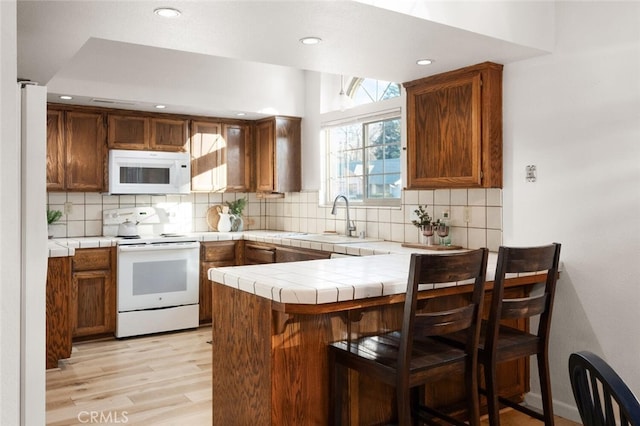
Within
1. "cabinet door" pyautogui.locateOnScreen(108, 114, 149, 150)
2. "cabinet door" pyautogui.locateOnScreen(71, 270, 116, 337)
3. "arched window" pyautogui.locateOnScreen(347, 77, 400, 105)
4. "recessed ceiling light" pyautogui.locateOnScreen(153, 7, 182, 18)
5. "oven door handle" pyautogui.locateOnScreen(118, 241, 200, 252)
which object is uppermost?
"arched window" pyautogui.locateOnScreen(347, 77, 400, 105)

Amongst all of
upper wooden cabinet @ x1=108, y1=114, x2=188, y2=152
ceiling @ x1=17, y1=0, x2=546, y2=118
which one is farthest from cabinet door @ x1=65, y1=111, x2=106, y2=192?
ceiling @ x1=17, y1=0, x2=546, y2=118

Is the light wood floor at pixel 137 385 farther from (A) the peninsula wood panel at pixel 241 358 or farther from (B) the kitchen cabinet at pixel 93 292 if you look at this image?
(A) the peninsula wood panel at pixel 241 358

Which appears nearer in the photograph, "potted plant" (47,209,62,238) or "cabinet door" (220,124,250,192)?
"potted plant" (47,209,62,238)

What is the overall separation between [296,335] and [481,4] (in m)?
1.85

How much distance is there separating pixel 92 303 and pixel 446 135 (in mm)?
3195

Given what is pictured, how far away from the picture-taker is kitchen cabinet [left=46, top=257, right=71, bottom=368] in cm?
381

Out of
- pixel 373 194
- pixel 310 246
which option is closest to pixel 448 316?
pixel 310 246

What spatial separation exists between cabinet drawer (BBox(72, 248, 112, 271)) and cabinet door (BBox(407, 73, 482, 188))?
2.67 metres

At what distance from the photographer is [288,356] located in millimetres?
2215

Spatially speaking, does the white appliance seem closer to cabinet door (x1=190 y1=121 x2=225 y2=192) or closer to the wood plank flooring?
the wood plank flooring

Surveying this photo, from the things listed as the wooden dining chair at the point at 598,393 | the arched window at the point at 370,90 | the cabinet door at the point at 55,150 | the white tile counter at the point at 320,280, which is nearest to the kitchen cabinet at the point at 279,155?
the arched window at the point at 370,90

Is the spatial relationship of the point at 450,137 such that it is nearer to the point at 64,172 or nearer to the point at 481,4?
the point at 481,4

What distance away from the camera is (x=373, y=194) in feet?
15.4

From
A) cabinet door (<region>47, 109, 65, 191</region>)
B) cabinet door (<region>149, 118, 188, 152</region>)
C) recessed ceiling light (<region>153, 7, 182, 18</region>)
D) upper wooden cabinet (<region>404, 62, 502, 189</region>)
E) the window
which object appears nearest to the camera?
recessed ceiling light (<region>153, 7, 182, 18</region>)
